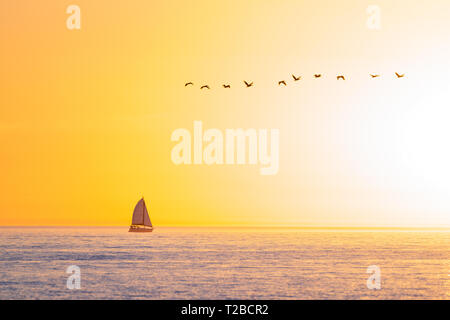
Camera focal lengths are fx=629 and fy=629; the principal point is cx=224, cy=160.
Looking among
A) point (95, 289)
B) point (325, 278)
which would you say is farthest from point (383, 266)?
point (95, 289)

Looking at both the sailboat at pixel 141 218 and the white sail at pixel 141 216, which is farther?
the sailboat at pixel 141 218

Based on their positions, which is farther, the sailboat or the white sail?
the sailboat

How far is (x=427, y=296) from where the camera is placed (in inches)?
2153

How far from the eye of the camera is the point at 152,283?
63.1 meters

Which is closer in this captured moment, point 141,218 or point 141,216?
point 141,216

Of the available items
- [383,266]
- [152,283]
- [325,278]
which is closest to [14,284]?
[152,283]

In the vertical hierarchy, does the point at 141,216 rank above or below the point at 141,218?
above
